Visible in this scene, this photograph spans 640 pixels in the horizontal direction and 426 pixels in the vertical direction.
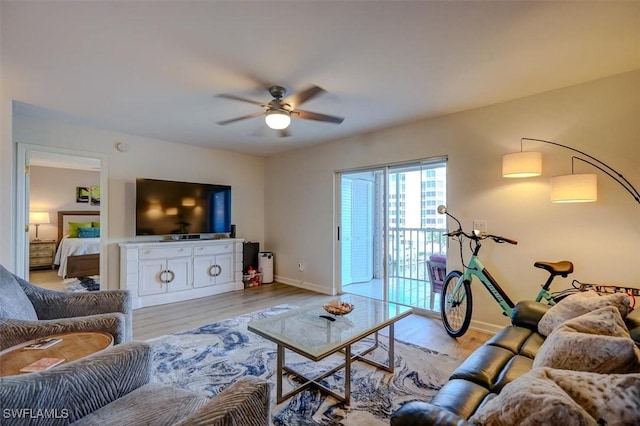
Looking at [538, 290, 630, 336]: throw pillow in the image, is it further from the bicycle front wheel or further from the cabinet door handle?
the cabinet door handle

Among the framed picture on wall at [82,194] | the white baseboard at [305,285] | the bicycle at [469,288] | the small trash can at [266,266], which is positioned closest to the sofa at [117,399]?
the bicycle at [469,288]

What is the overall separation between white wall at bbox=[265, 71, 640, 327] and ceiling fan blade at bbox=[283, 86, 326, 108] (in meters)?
1.76

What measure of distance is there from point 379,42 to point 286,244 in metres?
3.97

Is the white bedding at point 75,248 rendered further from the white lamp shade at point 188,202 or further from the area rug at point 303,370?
the area rug at point 303,370

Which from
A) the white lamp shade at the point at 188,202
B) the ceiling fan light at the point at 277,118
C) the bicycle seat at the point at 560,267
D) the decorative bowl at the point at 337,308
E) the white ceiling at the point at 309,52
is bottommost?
the decorative bowl at the point at 337,308

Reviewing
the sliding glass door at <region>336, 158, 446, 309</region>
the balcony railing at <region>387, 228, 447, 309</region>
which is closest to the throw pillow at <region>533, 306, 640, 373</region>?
the sliding glass door at <region>336, 158, 446, 309</region>

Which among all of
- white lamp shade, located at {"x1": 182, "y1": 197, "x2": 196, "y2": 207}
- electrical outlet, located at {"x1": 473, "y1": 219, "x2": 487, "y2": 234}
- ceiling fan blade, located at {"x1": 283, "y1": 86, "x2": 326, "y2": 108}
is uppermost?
ceiling fan blade, located at {"x1": 283, "y1": 86, "x2": 326, "y2": 108}

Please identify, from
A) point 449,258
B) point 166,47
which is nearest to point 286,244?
point 449,258

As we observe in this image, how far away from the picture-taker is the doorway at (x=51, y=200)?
135 inches

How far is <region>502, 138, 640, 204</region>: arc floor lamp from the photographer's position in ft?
7.46

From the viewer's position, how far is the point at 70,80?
253 cm

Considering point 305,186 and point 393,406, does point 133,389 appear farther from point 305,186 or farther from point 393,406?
point 305,186

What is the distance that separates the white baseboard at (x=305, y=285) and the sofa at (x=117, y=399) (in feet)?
11.3

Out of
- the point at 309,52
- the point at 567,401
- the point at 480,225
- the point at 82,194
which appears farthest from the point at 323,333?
Answer: the point at 82,194
